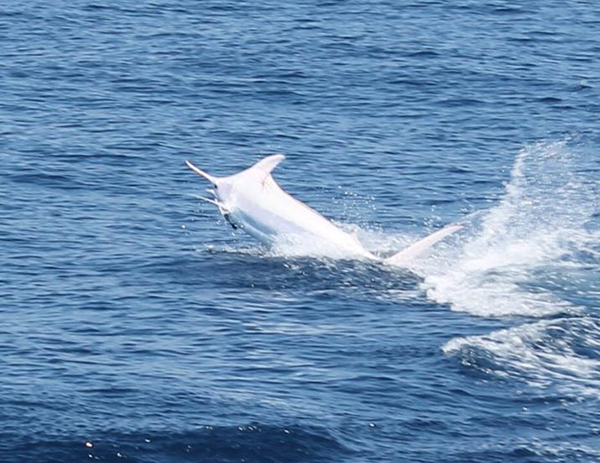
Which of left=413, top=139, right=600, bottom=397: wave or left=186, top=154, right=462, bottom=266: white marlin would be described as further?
left=186, top=154, right=462, bottom=266: white marlin

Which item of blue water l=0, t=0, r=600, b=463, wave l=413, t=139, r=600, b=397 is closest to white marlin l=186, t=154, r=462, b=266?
blue water l=0, t=0, r=600, b=463

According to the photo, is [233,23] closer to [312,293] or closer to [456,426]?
[312,293]

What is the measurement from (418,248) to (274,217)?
524 centimetres

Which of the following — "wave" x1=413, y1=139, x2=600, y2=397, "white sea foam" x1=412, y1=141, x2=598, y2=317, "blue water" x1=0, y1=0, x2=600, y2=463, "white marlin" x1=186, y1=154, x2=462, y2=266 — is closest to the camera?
"blue water" x1=0, y1=0, x2=600, y2=463

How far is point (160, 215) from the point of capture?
64375 mm

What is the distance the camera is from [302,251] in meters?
58.9

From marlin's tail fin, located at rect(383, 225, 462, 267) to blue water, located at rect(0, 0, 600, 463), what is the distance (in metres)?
0.54

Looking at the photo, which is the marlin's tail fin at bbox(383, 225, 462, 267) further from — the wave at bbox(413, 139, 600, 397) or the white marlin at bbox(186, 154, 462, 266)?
the wave at bbox(413, 139, 600, 397)

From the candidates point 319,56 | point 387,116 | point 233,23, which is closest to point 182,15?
point 233,23

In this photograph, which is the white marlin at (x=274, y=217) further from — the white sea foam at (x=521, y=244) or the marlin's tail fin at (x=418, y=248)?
the white sea foam at (x=521, y=244)

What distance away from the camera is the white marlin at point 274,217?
58219 millimetres

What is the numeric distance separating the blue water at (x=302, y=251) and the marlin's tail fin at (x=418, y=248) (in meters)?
0.54

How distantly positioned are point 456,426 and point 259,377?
6386mm

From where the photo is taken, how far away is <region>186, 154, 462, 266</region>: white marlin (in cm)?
5822
